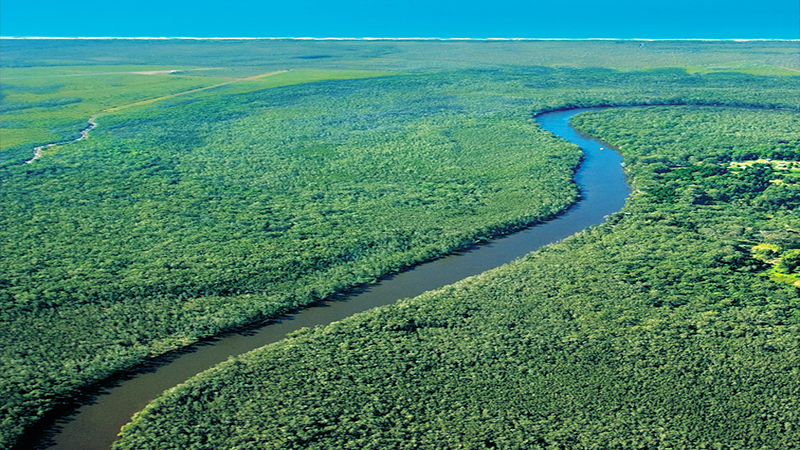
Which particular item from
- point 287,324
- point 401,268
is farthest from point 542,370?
point 401,268

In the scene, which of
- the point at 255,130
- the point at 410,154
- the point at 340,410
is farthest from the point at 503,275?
the point at 255,130

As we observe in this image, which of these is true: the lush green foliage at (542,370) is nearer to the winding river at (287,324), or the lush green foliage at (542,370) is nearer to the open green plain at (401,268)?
the open green plain at (401,268)

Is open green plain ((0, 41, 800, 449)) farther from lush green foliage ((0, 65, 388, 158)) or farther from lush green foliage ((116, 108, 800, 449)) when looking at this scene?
lush green foliage ((0, 65, 388, 158))

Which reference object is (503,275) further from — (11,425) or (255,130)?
(255,130)

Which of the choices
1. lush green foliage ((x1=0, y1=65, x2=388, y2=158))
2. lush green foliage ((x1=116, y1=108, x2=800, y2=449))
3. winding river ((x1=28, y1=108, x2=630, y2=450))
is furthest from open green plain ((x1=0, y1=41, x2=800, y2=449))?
lush green foliage ((x1=0, y1=65, x2=388, y2=158))

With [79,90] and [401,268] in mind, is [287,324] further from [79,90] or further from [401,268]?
[79,90]

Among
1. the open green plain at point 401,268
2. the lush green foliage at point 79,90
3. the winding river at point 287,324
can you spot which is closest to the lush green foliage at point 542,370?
the open green plain at point 401,268

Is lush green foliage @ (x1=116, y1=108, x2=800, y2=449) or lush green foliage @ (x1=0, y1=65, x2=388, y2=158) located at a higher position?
lush green foliage @ (x1=0, y1=65, x2=388, y2=158)
